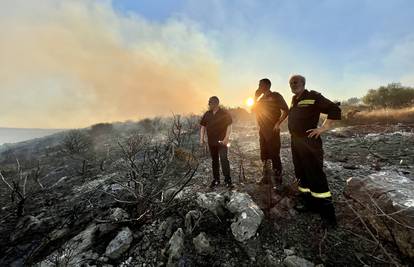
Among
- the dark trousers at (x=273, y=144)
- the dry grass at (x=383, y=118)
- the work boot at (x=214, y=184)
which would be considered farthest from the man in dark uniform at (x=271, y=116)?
the dry grass at (x=383, y=118)

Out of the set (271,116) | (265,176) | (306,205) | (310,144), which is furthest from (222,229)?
(271,116)

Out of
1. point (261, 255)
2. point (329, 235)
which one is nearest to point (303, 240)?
point (329, 235)

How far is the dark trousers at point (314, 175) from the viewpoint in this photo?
10.9ft

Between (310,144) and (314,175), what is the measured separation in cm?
40

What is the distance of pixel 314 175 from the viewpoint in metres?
3.40

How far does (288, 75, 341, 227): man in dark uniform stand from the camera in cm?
333

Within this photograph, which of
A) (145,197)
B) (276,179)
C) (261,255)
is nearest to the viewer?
(261,255)

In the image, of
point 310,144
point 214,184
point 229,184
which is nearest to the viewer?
point 310,144

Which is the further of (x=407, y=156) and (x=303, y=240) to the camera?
(x=407, y=156)

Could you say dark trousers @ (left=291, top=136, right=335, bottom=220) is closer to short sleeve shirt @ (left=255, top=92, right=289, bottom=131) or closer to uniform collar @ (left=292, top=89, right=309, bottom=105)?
uniform collar @ (left=292, top=89, right=309, bottom=105)

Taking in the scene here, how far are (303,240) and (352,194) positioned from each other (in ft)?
3.54

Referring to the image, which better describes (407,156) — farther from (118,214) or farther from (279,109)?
(118,214)

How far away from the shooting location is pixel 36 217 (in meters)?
4.90

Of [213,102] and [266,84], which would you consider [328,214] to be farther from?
[213,102]
